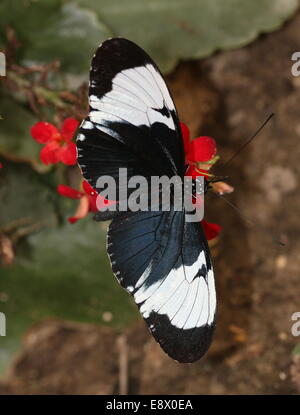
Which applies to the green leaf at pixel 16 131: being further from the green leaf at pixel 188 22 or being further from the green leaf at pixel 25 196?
the green leaf at pixel 188 22

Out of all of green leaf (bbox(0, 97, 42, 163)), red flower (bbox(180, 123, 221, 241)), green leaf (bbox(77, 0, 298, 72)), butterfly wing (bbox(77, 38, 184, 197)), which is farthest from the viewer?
green leaf (bbox(77, 0, 298, 72))

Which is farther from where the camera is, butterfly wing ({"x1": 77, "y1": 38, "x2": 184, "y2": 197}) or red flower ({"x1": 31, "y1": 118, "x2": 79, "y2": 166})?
red flower ({"x1": 31, "y1": 118, "x2": 79, "y2": 166})

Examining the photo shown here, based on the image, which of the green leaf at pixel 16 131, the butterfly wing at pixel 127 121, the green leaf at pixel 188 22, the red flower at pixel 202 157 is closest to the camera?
the butterfly wing at pixel 127 121

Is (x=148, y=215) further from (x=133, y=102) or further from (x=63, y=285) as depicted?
(x=63, y=285)

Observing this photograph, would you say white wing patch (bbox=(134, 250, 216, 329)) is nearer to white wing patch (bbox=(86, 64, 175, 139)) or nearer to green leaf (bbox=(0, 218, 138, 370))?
white wing patch (bbox=(86, 64, 175, 139))

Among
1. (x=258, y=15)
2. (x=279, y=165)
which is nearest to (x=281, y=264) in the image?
(x=279, y=165)

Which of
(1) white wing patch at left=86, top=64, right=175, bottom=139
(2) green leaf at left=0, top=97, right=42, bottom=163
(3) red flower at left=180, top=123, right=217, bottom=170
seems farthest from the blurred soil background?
(1) white wing patch at left=86, top=64, right=175, bottom=139

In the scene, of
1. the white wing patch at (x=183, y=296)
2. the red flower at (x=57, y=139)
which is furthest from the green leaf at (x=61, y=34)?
the white wing patch at (x=183, y=296)
